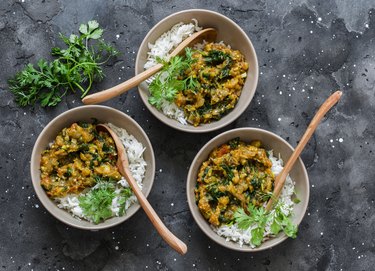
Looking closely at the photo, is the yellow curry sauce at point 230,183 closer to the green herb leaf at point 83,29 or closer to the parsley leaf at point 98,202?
the parsley leaf at point 98,202

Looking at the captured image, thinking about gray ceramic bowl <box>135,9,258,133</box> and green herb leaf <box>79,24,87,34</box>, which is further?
green herb leaf <box>79,24,87,34</box>

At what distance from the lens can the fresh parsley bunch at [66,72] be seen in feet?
12.9

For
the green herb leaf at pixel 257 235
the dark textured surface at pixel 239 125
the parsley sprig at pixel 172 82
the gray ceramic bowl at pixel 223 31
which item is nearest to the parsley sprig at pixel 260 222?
the green herb leaf at pixel 257 235

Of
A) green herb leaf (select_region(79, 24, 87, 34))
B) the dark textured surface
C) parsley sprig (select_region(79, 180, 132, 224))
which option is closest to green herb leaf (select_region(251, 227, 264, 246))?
the dark textured surface

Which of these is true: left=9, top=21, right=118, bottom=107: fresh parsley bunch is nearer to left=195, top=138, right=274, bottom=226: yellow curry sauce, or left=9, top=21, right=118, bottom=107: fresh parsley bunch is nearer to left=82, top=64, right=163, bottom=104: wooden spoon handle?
left=82, top=64, right=163, bottom=104: wooden spoon handle

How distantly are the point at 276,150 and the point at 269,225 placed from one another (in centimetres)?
49

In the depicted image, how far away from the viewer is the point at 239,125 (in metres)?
4.12

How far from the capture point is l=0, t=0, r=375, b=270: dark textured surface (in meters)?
4.00

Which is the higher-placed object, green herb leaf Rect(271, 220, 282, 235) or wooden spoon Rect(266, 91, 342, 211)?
wooden spoon Rect(266, 91, 342, 211)

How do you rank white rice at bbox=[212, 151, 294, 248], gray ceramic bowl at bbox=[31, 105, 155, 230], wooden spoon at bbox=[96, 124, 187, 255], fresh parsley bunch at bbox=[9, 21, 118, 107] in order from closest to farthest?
wooden spoon at bbox=[96, 124, 187, 255] → gray ceramic bowl at bbox=[31, 105, 155, 230] → white rice at bbox=[212, 151, 294, 248] → fresh parsley bunch at bbox=[9, 21, 118, 107]

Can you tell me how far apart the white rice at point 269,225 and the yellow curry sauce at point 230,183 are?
6cm

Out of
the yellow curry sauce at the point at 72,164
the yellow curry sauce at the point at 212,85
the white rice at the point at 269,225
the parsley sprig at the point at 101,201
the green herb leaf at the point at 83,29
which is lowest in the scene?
the white rice at the point at 269,225

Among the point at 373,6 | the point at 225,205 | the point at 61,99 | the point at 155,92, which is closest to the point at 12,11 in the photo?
the point at 61,99

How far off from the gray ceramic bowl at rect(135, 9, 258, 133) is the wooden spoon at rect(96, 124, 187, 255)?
0.30 m
